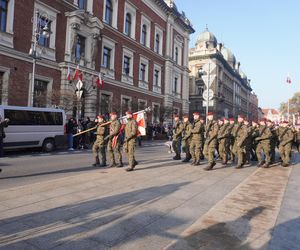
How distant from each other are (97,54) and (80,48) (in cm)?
190

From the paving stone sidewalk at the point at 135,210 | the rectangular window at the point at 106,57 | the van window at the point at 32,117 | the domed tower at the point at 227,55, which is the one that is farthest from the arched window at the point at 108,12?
the domed tower at the point at 227,55

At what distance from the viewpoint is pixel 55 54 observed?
2355 centimetres

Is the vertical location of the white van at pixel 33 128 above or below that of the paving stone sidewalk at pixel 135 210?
above

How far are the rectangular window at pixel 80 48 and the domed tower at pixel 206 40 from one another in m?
50.6

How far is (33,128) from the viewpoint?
1386cm

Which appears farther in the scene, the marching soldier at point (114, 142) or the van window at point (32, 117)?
the van window at point (32, 117)

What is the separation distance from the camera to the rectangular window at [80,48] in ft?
85.0

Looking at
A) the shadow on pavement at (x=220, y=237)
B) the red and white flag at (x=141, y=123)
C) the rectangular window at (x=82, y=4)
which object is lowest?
the shadow on pavement at (x=220, y=237)

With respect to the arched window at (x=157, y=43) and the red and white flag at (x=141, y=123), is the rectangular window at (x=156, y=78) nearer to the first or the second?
the arched window at (x=157, y=43)

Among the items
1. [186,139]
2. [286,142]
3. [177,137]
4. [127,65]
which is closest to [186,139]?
[186,139]

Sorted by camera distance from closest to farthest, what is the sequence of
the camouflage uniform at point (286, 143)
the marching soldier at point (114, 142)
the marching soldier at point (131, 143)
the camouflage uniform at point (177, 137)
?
the marching soldier at point (131, 143) → the marching soldier at point (114, 142) → the camouflage uniform at point (286, 143) → the camouflage uniform at point (177, 137)

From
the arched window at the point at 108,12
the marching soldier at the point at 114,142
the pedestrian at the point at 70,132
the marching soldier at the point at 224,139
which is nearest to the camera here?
the marching soldier at the point at 114,142

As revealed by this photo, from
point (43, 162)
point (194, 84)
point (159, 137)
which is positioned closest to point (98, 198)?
point (43, 162)

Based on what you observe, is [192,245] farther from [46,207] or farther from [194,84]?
[194,84]
